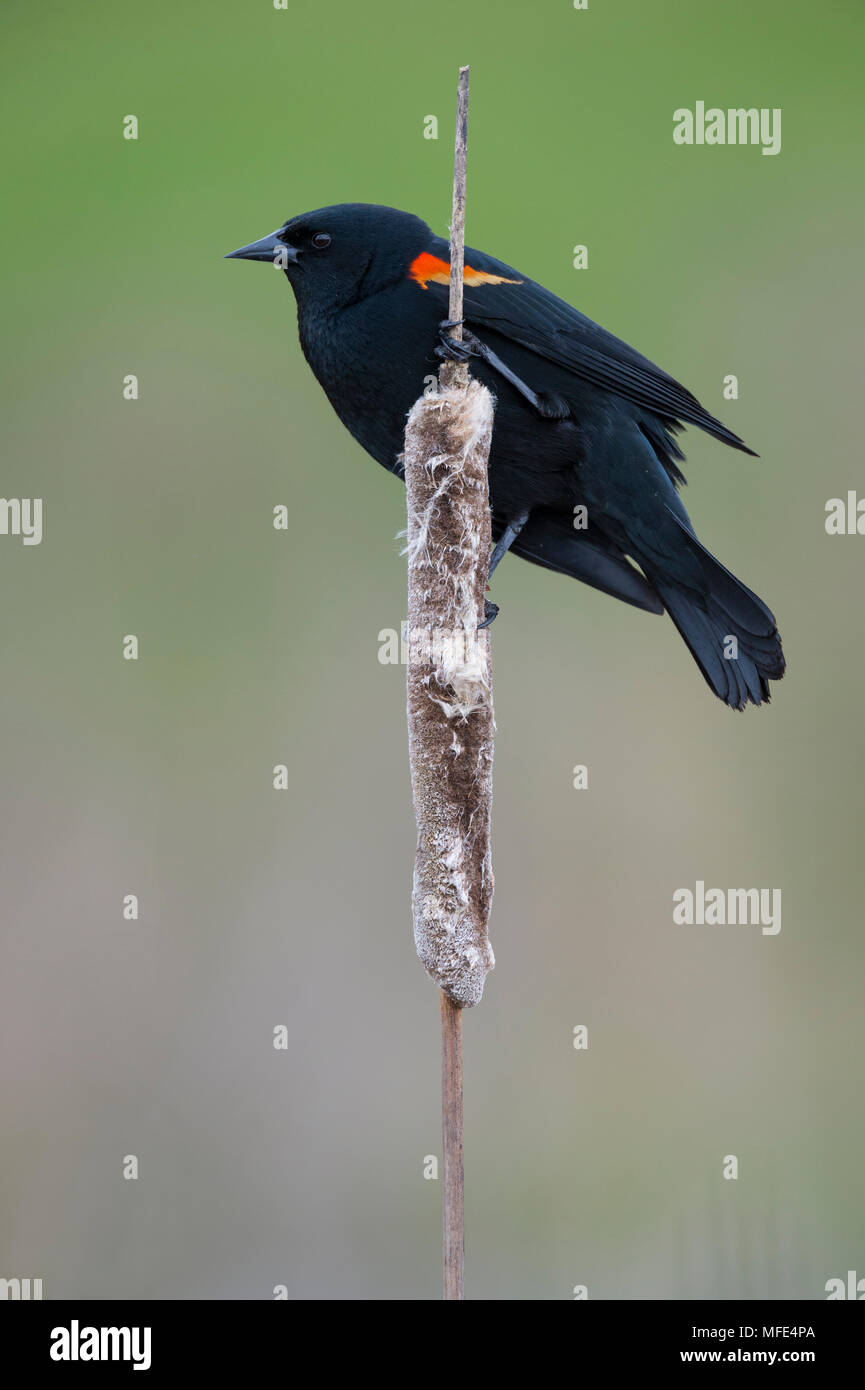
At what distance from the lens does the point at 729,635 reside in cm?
231

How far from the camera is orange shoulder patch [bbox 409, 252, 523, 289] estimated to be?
7.11 feet

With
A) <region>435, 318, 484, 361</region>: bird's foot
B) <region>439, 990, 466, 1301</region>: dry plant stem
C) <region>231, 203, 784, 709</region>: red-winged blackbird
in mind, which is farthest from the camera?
<region>231, 203, 784, 709</region>: red-winged blackbird

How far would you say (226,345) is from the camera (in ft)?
12.4

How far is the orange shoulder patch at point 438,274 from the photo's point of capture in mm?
2166

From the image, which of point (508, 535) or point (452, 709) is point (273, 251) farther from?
point (452, 709)

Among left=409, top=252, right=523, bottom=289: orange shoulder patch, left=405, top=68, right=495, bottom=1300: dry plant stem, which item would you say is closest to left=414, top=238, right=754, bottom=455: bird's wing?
left=409, top=252, right=523, bottom=289: orange shoulder patch

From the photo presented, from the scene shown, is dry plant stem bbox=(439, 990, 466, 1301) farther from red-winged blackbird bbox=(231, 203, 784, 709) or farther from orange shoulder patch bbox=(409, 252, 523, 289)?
orange shoulder patch bbox=(409, 252, 523, 289)

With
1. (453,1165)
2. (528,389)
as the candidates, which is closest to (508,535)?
(528,389)

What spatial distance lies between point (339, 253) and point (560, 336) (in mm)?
433

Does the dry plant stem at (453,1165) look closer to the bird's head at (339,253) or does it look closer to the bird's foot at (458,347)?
the bird's foot at (458,347)

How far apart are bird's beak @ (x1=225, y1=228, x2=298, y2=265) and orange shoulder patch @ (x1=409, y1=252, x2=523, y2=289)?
0.22 metres

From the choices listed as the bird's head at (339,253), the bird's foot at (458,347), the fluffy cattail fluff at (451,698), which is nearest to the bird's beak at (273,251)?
the bird's head at (339,253)

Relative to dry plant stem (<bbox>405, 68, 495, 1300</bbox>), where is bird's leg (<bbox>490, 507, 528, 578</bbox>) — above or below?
above

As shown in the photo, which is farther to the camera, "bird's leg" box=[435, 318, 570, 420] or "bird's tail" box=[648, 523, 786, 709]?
"bird's tail" box=[648, 523, 786, 709]
